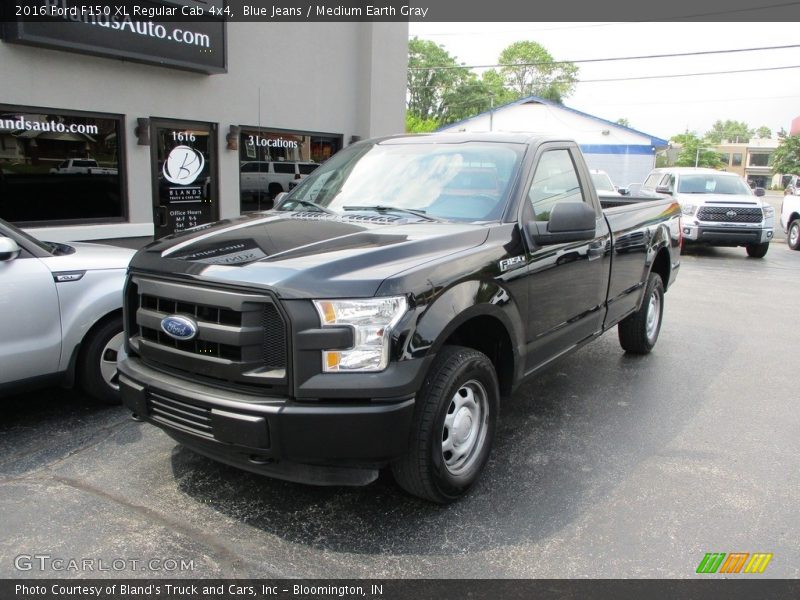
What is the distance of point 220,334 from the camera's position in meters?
2.95

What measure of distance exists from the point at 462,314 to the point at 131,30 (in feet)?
23.3

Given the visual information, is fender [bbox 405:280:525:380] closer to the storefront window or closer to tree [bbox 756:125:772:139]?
the storefront window

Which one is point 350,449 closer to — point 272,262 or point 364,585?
point 364,585

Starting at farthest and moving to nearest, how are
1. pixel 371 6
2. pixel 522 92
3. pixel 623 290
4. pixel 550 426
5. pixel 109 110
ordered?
pixel 522 92 < pixel 371 6 < pixel 109 110 < pixel 623 290 < pixel 550 426

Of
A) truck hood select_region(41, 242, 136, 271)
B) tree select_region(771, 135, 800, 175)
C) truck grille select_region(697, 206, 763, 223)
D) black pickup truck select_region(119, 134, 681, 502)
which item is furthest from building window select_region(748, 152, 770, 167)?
truck hood select_region(41, 242, 136, 271)

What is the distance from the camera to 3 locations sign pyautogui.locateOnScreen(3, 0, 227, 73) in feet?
24.1

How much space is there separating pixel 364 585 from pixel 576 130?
132ft

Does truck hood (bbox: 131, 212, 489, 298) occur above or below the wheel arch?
above

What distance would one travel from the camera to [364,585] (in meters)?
2.81

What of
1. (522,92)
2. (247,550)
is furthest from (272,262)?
(522,92)

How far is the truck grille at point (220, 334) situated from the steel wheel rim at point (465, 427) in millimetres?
919

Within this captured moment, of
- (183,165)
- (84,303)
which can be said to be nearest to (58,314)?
(84,303)

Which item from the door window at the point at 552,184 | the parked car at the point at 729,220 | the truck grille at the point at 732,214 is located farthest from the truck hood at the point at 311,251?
the truck grille at the point at 732,214

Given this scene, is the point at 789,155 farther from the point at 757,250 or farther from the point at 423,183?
the point at 423,183
